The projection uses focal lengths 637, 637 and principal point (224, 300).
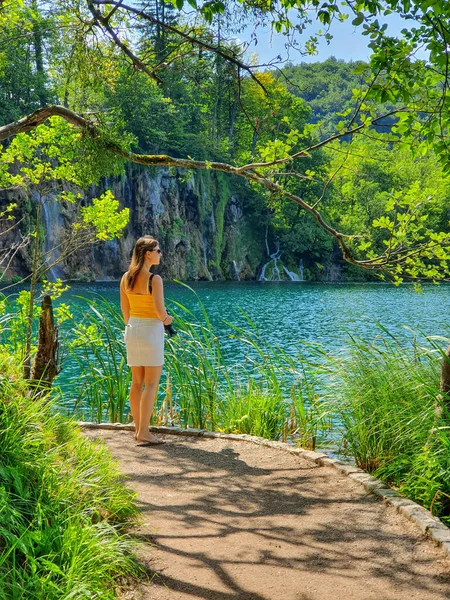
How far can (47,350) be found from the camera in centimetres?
548

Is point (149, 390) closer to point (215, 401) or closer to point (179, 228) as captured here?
point (215, 401)

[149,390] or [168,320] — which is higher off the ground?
[168,320]

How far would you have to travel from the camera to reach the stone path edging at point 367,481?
338 cm

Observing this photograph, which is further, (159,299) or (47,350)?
(47,350)

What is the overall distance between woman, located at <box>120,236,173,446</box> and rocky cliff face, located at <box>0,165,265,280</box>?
100ft

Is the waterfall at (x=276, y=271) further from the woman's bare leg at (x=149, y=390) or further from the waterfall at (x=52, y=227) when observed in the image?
the woman's bare leg at (x=149, y=390)

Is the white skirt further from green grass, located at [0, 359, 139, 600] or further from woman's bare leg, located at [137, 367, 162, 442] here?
green grass, located at [0, 359, 139, 600]

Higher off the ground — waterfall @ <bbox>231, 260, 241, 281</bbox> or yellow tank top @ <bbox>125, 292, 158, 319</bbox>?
waterfall @ <bbox>231, 260, 241, 281</bbox>

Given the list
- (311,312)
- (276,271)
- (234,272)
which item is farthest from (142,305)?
(276,271)

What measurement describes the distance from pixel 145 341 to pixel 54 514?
2.39 meters

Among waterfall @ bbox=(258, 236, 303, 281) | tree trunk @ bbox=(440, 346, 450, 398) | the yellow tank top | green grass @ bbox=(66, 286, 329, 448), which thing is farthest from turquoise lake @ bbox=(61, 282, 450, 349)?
tree trunk @ bbox=(440, 346, 450, 398)

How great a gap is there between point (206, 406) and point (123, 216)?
247 centimetres

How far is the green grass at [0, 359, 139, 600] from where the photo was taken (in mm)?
2219

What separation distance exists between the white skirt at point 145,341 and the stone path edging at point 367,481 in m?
0.98
